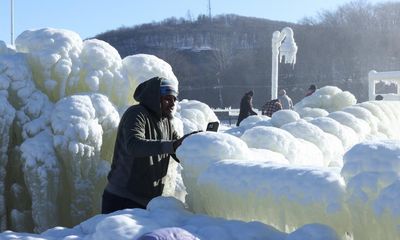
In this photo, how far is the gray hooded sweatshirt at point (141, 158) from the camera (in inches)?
117

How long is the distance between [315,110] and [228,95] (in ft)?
155

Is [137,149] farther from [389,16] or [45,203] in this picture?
[389,16]

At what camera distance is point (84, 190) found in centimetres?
389

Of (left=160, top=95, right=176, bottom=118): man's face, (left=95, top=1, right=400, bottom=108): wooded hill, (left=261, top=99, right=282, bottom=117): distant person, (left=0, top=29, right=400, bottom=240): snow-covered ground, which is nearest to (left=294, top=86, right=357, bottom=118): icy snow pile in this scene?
(left=0, top=29, right=400, bottom=240): snow-covered ground

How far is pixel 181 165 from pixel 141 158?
0.31 meters

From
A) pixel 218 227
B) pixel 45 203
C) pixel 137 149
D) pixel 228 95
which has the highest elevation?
A: pixel 137 149

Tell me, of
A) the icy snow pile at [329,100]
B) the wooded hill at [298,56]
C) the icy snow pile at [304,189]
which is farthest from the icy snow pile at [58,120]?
the wooded hill at [298,56]

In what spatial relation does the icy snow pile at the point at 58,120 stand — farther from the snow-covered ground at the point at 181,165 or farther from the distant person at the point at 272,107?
the distant person at the point at 272,107

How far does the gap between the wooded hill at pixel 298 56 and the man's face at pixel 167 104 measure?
141 feet

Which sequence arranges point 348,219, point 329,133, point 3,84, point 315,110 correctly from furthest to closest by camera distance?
point 315,110 → point 329,133 → point 3,84 → point 348,219

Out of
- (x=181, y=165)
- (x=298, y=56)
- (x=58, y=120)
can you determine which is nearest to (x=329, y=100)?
(x=58, y=120)

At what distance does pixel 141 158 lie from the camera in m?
3.00

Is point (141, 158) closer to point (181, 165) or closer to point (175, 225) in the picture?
point (181, 165)

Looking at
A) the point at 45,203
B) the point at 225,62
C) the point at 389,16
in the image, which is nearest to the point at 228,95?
the point at 225,62
